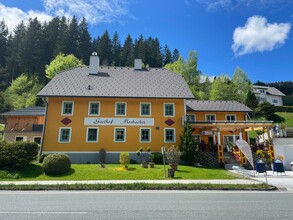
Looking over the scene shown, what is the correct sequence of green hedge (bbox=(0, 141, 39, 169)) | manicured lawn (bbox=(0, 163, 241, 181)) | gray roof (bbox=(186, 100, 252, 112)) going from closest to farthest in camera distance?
manicured lawn (bbox=(0, 163, 241, 181)) → green hedge (bbox=(0, 141, 39, 169)) → gray roof (bbox=(186, 100, 252, 112))

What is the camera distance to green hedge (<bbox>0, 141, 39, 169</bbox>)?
1684 cm

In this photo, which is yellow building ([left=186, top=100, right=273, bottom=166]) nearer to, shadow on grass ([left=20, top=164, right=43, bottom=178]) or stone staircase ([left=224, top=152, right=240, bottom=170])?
stone staircase ([left=224, top=152, right=240, bottom=170])

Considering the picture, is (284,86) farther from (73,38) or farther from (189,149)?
(189,149)

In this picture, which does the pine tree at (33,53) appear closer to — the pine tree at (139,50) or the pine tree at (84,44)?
the pine tree at (84,44)

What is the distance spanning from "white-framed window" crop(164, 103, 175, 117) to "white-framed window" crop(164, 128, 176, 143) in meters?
1.73

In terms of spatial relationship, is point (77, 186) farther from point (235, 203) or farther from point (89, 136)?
point (89, 136)

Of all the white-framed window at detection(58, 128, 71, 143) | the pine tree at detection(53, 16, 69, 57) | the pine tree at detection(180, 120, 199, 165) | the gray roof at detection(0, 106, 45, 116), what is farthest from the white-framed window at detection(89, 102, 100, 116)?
the pine tree at detection(53, 16, 69, 57)

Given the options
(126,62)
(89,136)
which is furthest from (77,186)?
(126,62)

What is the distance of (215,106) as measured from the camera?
33.0 metres

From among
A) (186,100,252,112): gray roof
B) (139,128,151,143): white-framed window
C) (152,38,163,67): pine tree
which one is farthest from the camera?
(152,38,163,67): pine tree

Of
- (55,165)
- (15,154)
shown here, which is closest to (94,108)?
(55,165)

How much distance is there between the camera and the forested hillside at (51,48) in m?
65.2

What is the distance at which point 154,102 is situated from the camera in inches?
1000

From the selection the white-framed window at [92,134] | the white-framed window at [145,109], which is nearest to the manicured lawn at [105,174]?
the white-framed window at [92,134]
